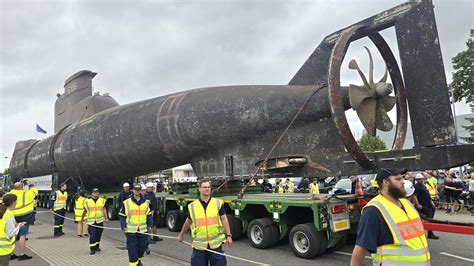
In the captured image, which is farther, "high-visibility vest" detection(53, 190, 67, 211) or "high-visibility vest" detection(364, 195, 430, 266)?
"high-visibility vest" detection(53, 190, 67, 211)

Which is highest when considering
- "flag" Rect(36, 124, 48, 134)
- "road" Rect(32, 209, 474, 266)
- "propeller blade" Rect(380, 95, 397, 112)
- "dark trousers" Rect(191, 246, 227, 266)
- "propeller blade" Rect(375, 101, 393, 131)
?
"flag" Rect(36, 124, 48, 134)

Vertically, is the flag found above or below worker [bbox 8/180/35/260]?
above

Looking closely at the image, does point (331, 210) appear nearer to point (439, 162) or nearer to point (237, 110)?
point (439, 162)

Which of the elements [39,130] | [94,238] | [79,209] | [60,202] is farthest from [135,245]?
[39,130]

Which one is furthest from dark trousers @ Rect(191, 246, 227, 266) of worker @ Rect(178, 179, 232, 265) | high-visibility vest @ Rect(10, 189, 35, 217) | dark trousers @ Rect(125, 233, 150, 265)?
high-visibility vest @ Rect(10, 189, 35, 217)

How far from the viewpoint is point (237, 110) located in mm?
10031

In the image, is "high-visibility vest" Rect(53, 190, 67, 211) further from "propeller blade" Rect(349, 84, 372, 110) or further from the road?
"propeller blade" Rect(349, 84, 372, 110)

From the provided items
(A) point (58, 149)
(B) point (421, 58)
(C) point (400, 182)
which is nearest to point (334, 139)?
(B) point (421, 58)

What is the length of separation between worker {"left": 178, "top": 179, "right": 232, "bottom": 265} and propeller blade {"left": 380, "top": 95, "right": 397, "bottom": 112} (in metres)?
4.98

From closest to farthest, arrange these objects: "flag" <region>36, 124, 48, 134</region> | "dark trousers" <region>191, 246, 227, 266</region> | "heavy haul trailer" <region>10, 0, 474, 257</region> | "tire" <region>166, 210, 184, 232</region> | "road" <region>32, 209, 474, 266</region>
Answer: "dark trousers" <region>191, 246, 227, 266</region> < "heavy haul trailer" <region>10, 0, 474, 257</region> < "road" <region>32, 209, 474, 266</region> < "tire" <region>166, 210, 184, 232</region> < "flag" <region>36, 124, 48, 134</region>

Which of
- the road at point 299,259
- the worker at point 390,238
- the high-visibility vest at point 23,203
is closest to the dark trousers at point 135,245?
the road at point 299,259

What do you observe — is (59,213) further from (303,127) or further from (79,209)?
(303,127)

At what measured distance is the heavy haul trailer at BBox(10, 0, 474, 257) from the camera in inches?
277

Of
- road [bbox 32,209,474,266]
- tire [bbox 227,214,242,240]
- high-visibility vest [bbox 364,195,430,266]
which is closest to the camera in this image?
high-visibility vest [bbox 364,195,430,266]
